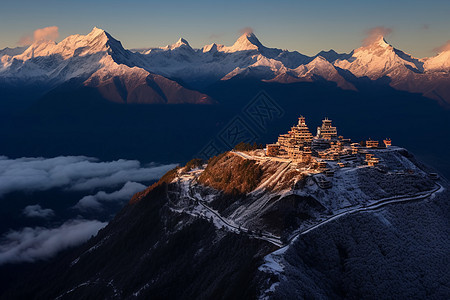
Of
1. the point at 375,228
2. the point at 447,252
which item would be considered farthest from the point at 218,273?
the point at 447,252

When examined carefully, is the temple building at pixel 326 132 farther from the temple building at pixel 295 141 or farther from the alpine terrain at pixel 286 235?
the temple building at pixel 295 141

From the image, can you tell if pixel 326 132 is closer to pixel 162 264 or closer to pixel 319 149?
pixel 319 149

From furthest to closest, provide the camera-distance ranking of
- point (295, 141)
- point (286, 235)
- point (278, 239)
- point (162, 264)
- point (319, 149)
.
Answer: point (295, 141), point (319, 149), point (162, 264), point (286, 235), point (278, 239)

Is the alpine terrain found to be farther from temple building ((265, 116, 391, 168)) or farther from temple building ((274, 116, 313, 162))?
temple building ((274, 116, 313, 162))

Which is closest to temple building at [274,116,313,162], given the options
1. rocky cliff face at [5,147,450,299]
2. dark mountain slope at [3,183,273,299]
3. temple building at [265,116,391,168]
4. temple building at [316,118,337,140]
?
temple building at [265,116,391,168]

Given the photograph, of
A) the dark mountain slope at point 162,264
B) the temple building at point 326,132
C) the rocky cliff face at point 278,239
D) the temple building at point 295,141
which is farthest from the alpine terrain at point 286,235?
the temple building at point 326,132

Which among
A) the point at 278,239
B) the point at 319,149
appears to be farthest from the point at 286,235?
the point at 319,149

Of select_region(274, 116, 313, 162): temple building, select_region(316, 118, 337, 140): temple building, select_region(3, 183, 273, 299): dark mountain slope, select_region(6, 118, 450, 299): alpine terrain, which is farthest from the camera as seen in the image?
select_region(316, 118, 337, 140): temple building

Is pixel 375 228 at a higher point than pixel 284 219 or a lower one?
lower

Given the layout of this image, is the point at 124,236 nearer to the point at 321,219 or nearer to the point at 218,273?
the point at 218,273
